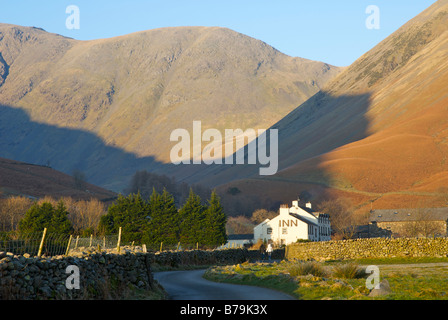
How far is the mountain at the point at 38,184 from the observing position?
15000 centimetres

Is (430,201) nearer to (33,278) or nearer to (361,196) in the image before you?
(361,196)

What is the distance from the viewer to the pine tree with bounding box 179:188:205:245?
2734 inches

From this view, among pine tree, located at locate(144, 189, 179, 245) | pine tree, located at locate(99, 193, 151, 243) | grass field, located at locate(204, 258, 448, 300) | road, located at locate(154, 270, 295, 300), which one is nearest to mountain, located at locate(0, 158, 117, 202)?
pine tree, located at locate(99, 193, 151, 243)

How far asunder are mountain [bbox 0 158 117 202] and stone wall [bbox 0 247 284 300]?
116 m

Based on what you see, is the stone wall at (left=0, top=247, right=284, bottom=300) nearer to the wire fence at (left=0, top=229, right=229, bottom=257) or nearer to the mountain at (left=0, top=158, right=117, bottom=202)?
the wire fence at (left=0, top=229, right=229, bottom=257)

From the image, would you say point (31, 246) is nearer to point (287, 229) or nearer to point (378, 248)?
point (378, 248)

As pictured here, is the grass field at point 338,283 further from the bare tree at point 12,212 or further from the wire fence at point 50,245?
the bare tree at point 12,212

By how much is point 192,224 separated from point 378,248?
95.8ft

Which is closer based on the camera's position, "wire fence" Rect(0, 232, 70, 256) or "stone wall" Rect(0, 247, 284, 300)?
"stone wall" Rect(0, 247, 284, 300)

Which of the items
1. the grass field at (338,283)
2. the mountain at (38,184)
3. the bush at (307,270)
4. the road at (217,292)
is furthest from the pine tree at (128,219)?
the mountain at (38,184)

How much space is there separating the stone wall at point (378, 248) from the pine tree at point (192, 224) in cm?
1876

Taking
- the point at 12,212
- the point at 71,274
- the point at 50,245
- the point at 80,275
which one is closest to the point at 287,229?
the point at 12,212
